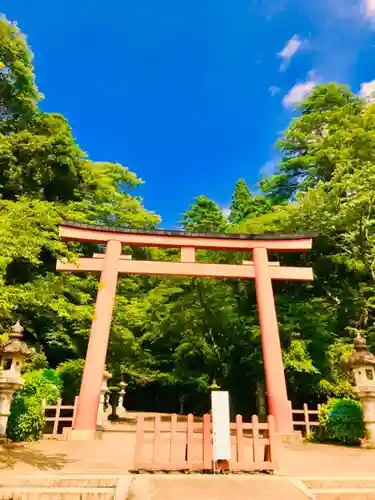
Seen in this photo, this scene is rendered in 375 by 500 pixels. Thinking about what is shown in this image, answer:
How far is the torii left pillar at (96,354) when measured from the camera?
907 cm

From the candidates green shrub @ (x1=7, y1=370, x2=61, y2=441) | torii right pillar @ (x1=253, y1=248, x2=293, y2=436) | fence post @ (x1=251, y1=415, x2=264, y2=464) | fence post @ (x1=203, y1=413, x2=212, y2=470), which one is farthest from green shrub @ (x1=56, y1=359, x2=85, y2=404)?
fence post @ (x1=251, y1=415, x2=264, y2=464)

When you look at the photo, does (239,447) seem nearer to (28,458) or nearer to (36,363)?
(28,458)

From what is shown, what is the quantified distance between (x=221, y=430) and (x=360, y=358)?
5.64m

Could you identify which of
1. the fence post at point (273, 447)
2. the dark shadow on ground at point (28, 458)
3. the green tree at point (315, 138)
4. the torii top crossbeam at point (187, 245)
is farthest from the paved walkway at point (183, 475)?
the green tree at point (315, 138)

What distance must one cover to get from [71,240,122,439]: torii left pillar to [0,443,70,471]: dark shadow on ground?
1654 millimetres

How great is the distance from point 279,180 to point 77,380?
1524cm

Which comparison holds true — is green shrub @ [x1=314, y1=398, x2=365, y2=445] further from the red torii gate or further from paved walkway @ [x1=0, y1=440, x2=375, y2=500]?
the red torii gate

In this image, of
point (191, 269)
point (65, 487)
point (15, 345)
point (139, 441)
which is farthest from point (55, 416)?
point (65, 487)

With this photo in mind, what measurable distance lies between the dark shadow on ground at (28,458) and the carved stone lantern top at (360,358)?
710cm

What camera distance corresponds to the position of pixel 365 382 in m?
9.06

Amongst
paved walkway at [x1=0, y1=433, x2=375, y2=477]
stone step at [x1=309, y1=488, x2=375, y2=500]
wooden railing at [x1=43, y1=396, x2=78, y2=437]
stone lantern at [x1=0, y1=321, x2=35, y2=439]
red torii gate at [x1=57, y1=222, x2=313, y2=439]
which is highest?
red torii gate at [x1=57, y1=222, x2=313, y2=439]

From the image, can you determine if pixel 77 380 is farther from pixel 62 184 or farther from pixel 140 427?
pixel 62 184

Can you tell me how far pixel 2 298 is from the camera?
5.37 metres

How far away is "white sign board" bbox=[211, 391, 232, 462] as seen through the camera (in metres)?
5.06
